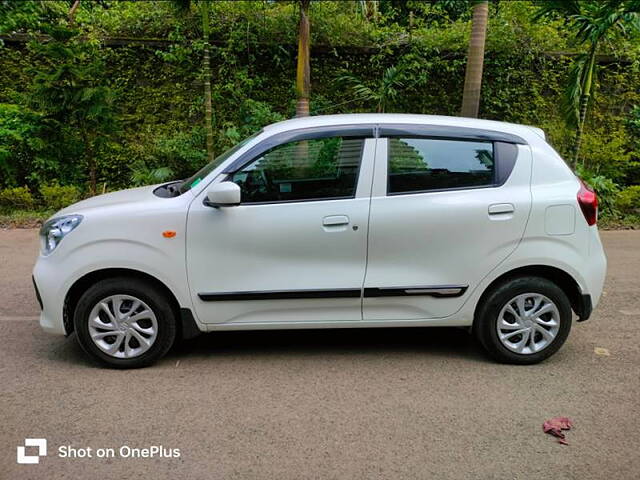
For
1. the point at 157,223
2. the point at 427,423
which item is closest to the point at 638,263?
the point at 427,423

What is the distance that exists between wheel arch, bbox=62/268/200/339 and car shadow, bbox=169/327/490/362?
375mm

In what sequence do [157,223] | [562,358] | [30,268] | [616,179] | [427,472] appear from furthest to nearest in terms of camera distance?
1. [616,179]
2. [30,268]
3. [562,358]
4. [157,223]
5. [427,472]

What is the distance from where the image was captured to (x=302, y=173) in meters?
3.95

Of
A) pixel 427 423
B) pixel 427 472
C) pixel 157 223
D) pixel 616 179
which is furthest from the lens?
pixel 616 179

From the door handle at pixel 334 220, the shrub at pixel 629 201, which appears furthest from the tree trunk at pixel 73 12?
the shrub at pixel 629 201

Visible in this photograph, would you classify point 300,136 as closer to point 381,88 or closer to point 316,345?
point 316,345

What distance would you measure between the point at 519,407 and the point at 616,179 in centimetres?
Result: 897

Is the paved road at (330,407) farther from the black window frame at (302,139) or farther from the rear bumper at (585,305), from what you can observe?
the black window frame at (302,139)

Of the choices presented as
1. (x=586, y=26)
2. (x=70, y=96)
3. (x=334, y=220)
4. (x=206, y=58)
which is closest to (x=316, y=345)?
(x=334, y=220)

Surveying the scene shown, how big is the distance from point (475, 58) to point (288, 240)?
617 centimetres

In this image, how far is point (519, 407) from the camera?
11.3ft

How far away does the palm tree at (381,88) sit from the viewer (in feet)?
34.2

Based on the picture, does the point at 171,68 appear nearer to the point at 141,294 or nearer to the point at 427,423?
the point at 141,294

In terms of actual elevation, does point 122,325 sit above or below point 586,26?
below
